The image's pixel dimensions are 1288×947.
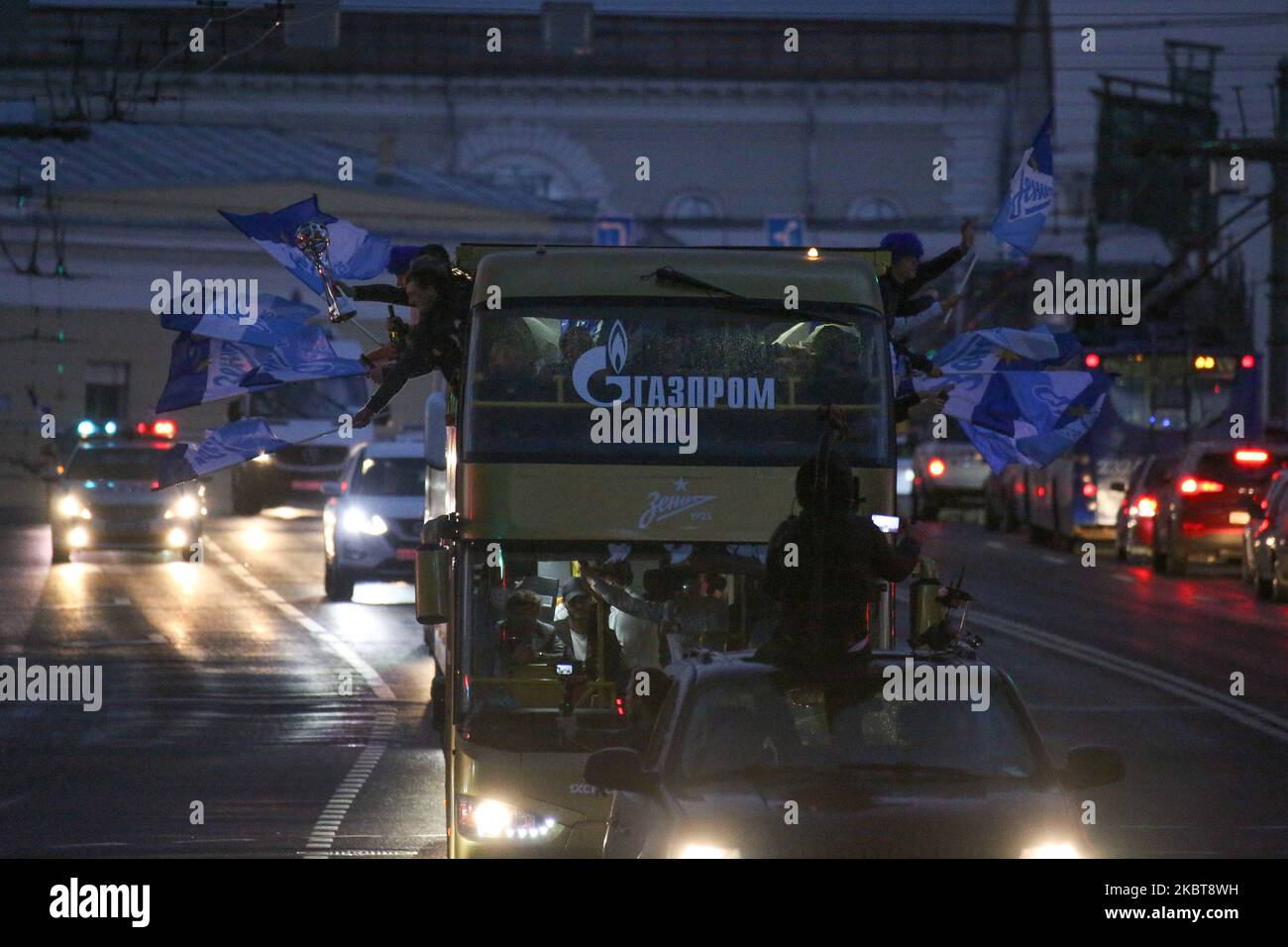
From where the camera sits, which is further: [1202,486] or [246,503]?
[246,503]

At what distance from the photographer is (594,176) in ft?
283

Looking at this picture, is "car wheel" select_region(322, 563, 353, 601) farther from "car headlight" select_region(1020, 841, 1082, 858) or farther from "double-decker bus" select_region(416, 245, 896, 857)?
"car headlight" select_region(1020, 841, 1082, 858)

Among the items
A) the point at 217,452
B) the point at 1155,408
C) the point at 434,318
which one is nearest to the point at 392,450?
the point at 217,452

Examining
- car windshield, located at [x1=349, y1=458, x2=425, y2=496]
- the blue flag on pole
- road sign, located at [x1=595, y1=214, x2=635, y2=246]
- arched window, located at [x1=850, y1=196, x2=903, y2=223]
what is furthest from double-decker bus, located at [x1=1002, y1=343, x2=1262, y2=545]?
arched window, located at [x1=850, y1=196, x2=903, y2=223]

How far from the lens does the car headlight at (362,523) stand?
28734 mm

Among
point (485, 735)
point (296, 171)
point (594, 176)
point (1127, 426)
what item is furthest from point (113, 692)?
point (594, 176)

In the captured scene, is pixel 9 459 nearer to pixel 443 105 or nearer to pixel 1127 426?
pixel 443 105

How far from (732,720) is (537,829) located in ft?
6.27

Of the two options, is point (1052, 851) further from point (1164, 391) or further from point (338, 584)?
point (1164, 391)

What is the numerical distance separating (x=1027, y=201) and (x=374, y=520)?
44.1 ft

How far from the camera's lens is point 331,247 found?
16.2m

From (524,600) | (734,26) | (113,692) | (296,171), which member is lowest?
(113,692)

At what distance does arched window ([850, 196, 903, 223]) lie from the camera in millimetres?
85250

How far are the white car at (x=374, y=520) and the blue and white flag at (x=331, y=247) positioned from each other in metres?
12.3
